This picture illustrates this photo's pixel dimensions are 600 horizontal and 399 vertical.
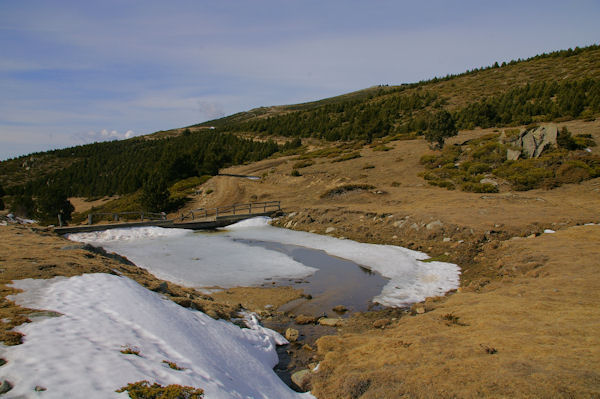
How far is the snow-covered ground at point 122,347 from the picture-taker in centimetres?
416

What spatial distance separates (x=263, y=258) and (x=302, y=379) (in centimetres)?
1059

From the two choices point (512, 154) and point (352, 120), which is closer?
point (512, 154)

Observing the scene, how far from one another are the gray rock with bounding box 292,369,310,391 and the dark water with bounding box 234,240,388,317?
337cm

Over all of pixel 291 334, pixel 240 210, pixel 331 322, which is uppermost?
pixel 291 334

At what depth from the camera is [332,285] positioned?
12578 mm

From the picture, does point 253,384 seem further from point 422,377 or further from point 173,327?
point 422,377

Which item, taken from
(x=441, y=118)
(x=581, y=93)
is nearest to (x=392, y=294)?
(x=441, y=118)

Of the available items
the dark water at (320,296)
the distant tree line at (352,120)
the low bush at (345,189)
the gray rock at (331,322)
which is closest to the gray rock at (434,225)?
the dark water at (320,296)

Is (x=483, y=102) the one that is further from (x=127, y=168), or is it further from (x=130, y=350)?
(x=127, y=168)

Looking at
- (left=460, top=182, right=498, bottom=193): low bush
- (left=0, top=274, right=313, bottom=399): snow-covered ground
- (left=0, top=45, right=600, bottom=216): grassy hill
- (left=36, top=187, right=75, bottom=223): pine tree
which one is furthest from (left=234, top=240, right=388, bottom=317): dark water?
(left=36, top=187, right=75, bottom=223): pine tree

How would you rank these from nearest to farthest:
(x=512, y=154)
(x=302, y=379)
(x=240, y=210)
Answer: (x=302, y=379), (x=512, y=154), (x=240, y=210)

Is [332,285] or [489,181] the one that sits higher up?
[489,181]

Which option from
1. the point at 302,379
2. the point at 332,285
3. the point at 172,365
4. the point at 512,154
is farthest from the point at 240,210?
the point at 172,365

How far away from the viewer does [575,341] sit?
18.7 ft
